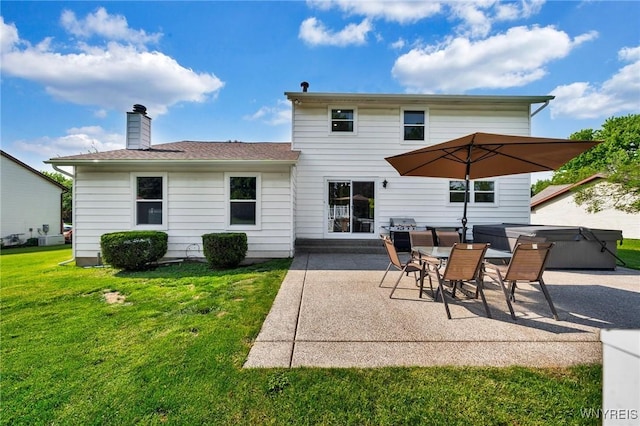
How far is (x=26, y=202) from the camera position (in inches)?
654

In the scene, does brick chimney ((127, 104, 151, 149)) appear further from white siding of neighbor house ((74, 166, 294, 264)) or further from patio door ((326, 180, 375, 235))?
patio door ((326, 180, 375, 235))

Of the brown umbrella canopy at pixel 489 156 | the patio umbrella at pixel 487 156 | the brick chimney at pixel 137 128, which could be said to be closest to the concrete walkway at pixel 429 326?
the patio umbrella at pixel 487 156

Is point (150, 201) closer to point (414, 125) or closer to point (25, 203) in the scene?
point (414, 125)

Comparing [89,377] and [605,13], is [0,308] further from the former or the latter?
[605,13]

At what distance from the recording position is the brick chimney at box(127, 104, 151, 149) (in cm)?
870

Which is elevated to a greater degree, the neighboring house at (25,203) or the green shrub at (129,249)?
the neighboring house at (25,203)

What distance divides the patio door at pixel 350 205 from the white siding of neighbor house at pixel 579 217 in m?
13.7

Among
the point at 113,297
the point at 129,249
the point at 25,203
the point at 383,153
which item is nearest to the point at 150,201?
the point at 129,249

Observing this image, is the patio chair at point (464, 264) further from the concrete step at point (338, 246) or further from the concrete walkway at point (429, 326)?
the concrete step at point (338, 246)

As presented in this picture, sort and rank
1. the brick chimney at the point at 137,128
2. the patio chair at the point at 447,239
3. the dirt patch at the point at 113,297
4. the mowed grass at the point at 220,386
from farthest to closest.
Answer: the brick chimney at the point at 137,128
the patio chair at the point at 447,239
the dirt patch at the point at 113,297
the mowed grass at the point at 220,386

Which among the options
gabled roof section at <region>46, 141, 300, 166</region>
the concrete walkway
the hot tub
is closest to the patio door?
gabled roof section at <region>46, 141, 300, 166</region>

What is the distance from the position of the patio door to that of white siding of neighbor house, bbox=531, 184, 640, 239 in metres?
13.7

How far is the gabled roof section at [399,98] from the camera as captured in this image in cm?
913

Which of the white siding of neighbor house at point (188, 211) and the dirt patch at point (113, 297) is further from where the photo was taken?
the white siding of neighbor house at point (188, 211)
